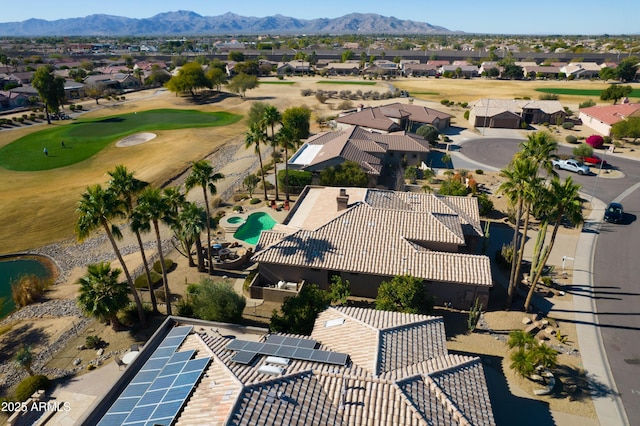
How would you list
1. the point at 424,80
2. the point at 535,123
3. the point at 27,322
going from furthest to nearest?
the point at 424,80 < the point at 535,123 < the point at 27,322

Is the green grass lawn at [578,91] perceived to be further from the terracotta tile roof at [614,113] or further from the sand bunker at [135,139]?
the sand bunker at [135,139]

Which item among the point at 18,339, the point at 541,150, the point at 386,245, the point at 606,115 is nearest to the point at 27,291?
the point at 18,339

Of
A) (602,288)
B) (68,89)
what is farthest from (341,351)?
(68,89)

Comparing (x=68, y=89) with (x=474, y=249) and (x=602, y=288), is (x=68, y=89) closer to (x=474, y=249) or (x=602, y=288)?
(x=474, y=249)

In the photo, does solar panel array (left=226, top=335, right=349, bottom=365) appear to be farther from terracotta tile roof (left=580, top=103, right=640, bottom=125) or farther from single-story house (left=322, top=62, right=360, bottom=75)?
single-story house (left=322, top=62, right=360, bottom=75)

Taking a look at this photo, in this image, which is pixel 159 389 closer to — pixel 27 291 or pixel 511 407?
pixel 511 407

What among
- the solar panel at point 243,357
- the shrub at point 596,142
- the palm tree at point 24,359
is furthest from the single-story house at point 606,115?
the palm tree at point 24,359

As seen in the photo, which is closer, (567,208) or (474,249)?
(567,208)

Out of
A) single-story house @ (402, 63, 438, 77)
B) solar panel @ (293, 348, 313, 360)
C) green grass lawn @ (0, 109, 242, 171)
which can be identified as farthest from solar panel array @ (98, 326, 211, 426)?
single-story house @ (402, 63, 438, 77)
